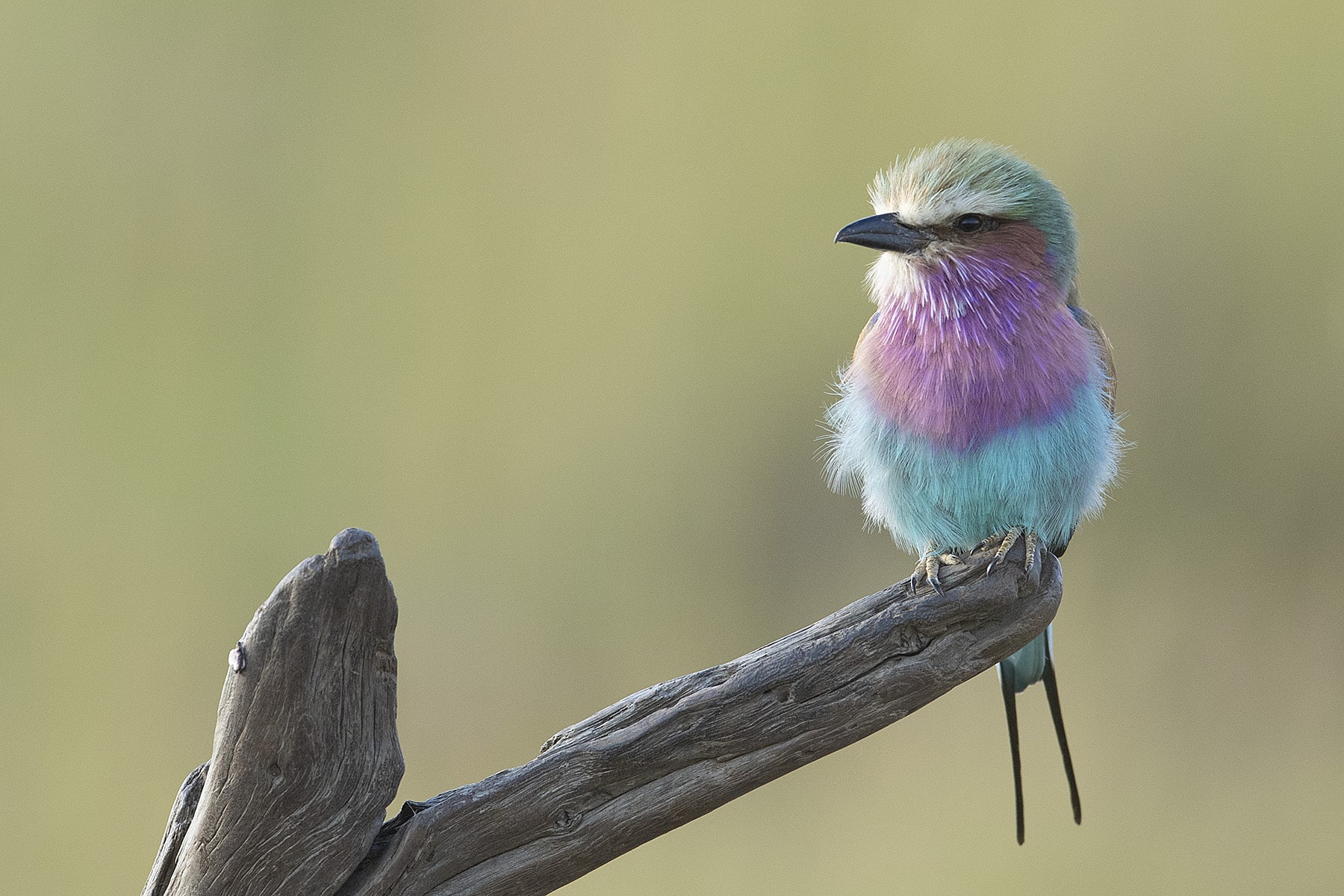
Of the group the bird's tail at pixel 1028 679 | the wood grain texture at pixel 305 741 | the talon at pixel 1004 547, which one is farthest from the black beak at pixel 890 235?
the wood grain texture at pixel 305 741

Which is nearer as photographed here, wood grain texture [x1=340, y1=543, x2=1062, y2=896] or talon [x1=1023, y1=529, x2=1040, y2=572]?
wood grain texture [x1=340, y1=543, x2=1062, y2=896]

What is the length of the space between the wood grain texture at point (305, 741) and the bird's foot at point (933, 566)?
791 mm

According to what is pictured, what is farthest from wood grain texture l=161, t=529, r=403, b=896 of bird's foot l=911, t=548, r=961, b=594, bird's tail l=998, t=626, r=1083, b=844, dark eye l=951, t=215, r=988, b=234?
bird's tail l=998, t=626, r=1083, b=844

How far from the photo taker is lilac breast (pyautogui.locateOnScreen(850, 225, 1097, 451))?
1.85 m

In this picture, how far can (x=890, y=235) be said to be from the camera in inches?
74.4

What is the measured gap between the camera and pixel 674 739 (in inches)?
64.6

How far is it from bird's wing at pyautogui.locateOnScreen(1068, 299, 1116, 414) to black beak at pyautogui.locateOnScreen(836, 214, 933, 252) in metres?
0.30

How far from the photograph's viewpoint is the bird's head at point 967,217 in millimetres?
1854

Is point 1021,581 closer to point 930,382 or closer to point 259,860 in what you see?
point 930,382

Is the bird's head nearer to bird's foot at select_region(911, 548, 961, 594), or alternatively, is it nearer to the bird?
the bird

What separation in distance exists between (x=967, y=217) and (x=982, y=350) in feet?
0.73

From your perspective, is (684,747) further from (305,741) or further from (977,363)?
(977,363)

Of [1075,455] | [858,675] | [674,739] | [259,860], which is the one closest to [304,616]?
[259,860]

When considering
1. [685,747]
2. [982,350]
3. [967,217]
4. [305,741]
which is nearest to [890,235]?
[967,217]
